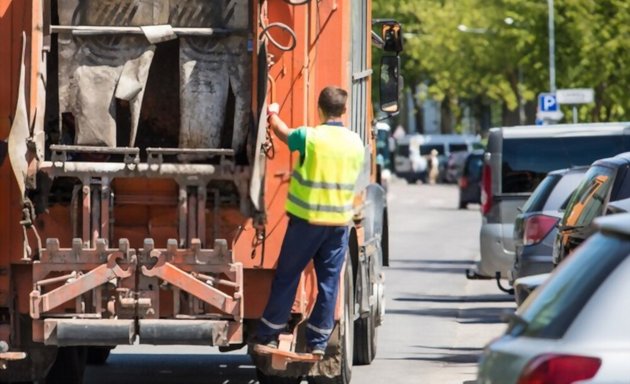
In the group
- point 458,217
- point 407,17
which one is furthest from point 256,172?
point 407,17

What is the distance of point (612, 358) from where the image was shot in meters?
6.34

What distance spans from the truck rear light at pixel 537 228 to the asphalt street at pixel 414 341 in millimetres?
897

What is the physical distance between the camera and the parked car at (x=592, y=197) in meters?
12.8

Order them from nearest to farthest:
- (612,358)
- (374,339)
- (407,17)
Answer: (612,358) < (374,339) < (407,17)

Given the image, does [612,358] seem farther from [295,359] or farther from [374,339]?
[374,339]

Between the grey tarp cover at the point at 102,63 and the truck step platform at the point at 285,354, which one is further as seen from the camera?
the grey tarp cover at the point at 102,63

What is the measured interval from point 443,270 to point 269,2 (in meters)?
18.6

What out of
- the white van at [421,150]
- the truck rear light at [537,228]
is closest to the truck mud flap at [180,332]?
the truck rear light at [537,228]

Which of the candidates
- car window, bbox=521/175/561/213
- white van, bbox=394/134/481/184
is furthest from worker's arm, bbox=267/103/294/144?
white van, bbox=394/134/481/184

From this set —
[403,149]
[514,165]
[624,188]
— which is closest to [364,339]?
[624,188]

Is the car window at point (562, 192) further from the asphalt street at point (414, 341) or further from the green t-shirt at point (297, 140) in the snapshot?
the green t-shirt at point (297, 140)

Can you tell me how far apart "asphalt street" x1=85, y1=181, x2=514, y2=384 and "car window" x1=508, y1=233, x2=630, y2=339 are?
699 centimetres

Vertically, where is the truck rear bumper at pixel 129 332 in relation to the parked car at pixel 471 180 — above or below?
above

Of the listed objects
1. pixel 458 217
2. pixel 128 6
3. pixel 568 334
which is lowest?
pixel 458 217
